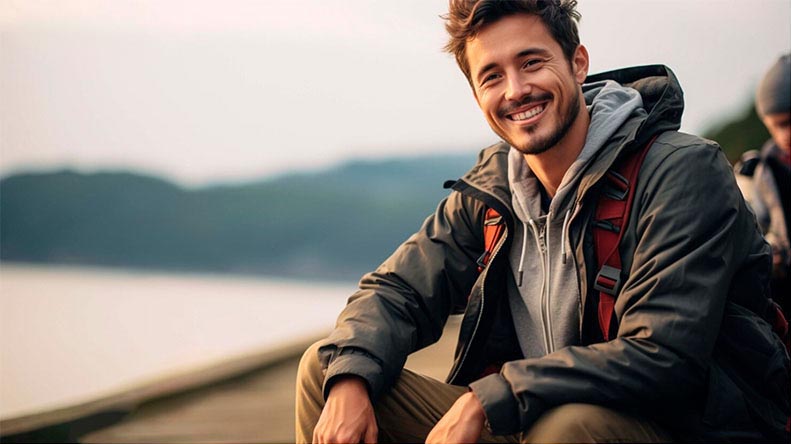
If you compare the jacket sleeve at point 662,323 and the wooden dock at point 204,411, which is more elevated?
the jacket sleeve at point 662,323

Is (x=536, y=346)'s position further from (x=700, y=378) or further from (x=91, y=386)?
(x=91, y=386)

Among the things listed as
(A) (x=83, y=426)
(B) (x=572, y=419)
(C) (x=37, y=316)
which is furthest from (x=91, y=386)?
(B) (x=572, y=419)

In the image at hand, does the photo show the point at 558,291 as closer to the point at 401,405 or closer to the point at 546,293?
the point at 546,293

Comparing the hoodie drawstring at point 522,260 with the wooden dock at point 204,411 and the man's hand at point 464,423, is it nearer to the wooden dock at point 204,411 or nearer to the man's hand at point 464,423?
the man's hand at point 464,423

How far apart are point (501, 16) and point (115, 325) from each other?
297 inches

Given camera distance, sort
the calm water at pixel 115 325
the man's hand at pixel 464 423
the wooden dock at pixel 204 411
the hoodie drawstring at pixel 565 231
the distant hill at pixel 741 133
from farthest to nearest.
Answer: the distant hill at pixel 741 133 → the calm water at pixel 115 325 → the wooden dock at pixel 204 411 → the hoodie drawstring at pixel 565 231 → the man's hand at pixel 464 423

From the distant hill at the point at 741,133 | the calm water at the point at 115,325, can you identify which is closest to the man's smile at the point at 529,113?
the calm water at the point at 115,325

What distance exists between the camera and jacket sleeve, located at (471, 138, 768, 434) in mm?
1857

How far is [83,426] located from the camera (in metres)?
4.65

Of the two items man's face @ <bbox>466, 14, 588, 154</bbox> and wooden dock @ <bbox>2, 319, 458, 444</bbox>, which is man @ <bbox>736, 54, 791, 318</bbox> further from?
wooden dock @ <bbox>2, 319, 458, 444</bbox>

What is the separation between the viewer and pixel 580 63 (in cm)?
246

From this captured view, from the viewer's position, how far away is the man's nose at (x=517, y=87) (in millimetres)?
2277

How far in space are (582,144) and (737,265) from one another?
513 mm

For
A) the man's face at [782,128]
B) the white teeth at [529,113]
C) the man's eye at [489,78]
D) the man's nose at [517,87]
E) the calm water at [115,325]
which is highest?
the man's eye at [489,78]
